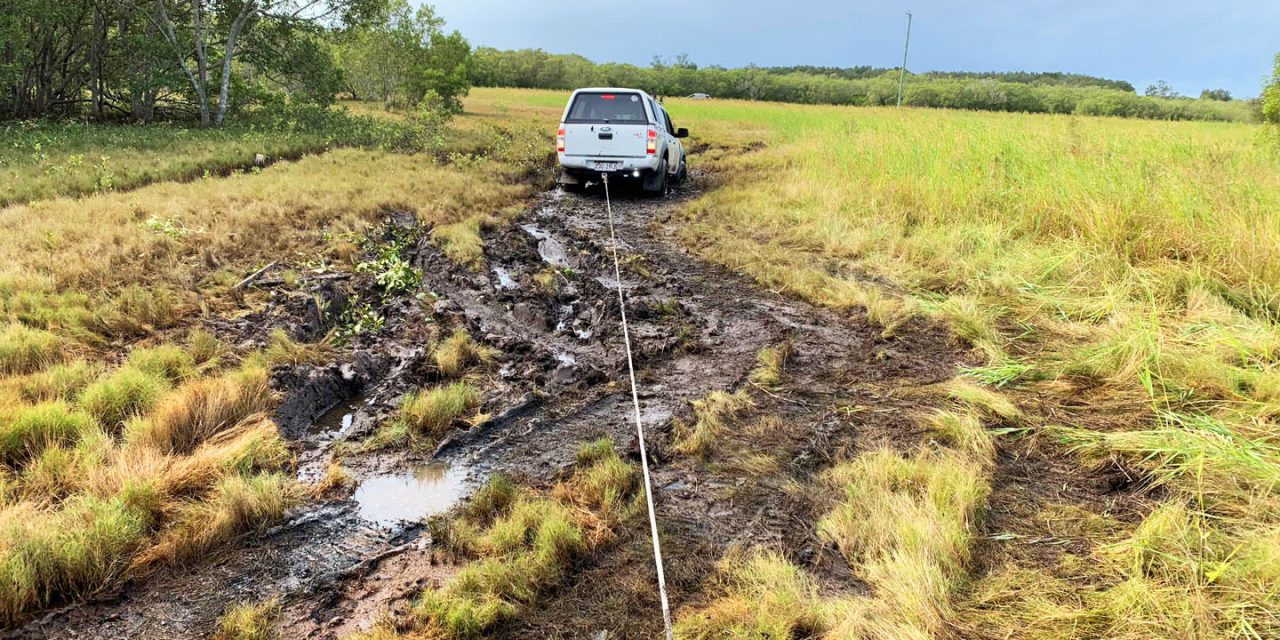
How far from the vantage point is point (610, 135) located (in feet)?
33.6

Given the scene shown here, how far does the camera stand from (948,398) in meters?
3.58

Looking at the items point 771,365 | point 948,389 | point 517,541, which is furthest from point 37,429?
point 948,389

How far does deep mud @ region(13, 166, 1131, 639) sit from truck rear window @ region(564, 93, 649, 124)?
4.73m

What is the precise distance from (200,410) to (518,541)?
2178 mm

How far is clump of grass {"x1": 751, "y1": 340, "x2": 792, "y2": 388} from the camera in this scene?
4.00 metres

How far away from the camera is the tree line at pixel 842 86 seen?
51.4 meters

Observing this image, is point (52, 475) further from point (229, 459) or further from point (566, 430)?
point (566, 430)

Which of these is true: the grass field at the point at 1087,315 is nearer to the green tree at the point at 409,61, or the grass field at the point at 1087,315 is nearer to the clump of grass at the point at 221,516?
the clump of grass at the point at 221,516

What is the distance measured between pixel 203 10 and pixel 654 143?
59.1 feet

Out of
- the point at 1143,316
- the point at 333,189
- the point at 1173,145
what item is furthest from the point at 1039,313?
the point at 333,189

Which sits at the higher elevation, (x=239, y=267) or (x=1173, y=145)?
(x=1173, y=145)

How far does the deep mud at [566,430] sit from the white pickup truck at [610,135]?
4275 millimetres

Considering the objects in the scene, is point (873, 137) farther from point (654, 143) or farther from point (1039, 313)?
point (1039, 313)

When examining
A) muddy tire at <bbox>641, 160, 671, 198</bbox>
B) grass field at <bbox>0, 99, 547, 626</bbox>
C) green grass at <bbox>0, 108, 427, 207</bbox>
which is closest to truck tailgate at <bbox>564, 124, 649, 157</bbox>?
muddy tire at <bbox>641, 160, 671, 198</bbox>
